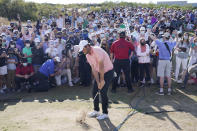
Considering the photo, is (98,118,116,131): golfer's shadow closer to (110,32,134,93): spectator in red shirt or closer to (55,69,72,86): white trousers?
(110,32,134,93): spectator in red shirt

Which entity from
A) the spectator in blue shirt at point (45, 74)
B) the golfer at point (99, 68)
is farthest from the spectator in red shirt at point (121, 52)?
the spectator in blue shirt at point (45, 74)

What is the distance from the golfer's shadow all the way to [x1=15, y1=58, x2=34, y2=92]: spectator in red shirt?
4465 millimetres

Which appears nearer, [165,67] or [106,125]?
[106,125]

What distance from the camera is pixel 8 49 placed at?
9.55 meters

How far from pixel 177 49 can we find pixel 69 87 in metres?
4.73

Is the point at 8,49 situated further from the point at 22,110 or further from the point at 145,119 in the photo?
the point at 145,119

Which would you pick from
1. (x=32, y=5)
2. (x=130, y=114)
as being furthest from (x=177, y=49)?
(x=32, y=5)

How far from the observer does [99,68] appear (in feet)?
19.3

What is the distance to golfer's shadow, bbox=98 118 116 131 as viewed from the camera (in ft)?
19.6

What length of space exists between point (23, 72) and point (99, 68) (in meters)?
4.78

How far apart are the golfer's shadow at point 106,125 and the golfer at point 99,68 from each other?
12 cm

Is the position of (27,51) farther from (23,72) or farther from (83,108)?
(83,108)

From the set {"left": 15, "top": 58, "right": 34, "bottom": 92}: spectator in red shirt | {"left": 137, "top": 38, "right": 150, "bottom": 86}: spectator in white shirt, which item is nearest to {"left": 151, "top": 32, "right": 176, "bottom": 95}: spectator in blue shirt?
{"left": 137, "top": 38, "right": 150, "bottom": 86}: spectator in white shirt

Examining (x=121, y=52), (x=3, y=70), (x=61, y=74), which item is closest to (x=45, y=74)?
(x=61, y=74)
